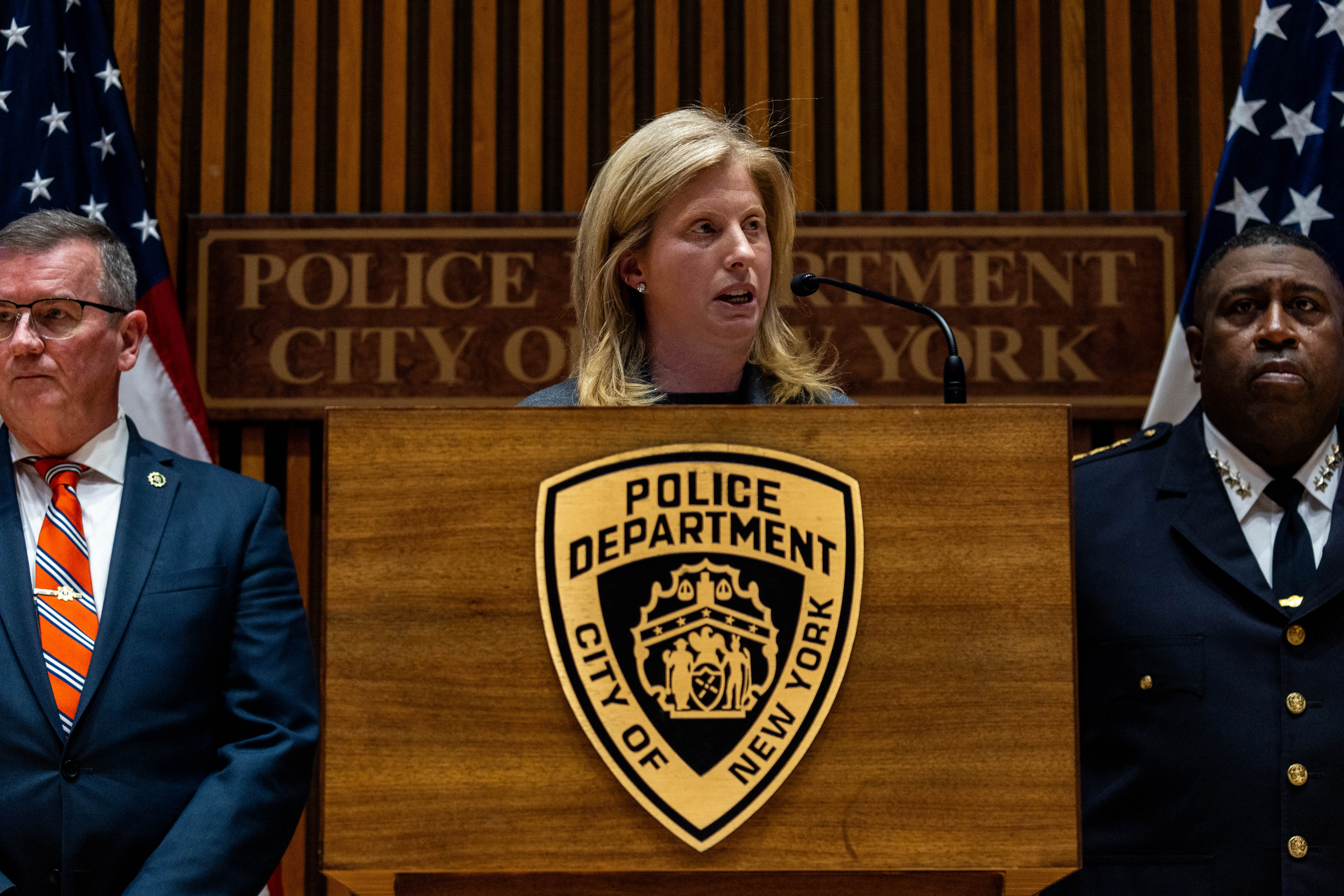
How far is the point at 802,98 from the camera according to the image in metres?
3.44

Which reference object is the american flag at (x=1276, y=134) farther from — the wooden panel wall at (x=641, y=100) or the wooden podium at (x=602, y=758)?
the wooden podium at (x=602, y=758)

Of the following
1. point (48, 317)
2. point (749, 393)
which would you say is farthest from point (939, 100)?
point (48, 317)

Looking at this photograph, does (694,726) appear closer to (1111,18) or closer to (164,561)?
(164,561)

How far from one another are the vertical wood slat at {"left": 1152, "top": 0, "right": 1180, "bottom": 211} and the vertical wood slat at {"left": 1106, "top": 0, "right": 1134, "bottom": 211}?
6 cm

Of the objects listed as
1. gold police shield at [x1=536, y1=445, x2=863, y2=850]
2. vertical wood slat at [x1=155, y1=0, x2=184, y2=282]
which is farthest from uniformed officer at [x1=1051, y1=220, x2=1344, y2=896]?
vertical wood slat at [x1=155, y1=0, x2=184, y2=282]

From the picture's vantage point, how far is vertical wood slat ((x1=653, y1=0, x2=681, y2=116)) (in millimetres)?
3451

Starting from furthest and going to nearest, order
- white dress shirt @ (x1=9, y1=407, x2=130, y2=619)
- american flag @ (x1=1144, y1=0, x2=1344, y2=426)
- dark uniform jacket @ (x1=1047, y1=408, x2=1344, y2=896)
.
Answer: american flag @ (x1=1144, y1=0, x2=1344, y2=426)
white dress shirt @ (x1=9, y1=407, x2=130, y2=619)
dark uniform jacket @ (x1=1047, y1=408, x2=1344, y2=896)

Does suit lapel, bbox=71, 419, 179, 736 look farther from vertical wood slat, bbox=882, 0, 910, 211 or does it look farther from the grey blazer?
vertical wood slat, bbox=882, 0, 910, 211

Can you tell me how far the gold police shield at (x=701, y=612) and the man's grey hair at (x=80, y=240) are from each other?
1160mm

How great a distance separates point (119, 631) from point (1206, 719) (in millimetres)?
1516

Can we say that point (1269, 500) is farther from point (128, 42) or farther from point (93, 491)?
point (128, 42)

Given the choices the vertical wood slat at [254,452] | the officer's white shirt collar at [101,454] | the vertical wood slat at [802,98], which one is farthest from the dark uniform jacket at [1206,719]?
the vertical wood slat at [254,452]

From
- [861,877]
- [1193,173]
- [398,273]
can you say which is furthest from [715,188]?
[1193,173]

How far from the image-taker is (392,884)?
132cm
